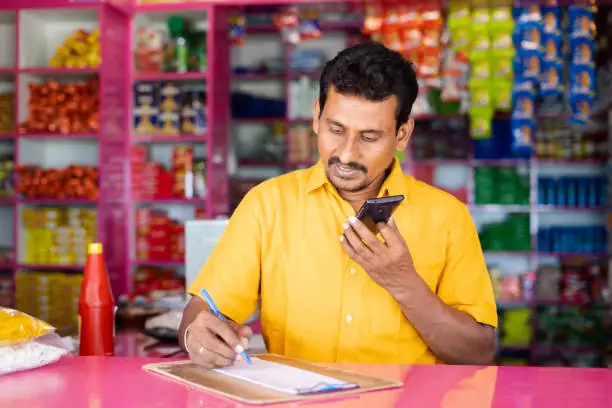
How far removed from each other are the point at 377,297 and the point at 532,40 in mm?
3743

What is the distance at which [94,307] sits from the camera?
1.90m

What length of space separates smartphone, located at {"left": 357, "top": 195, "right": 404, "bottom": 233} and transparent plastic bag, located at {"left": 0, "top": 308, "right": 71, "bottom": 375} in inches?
25.9

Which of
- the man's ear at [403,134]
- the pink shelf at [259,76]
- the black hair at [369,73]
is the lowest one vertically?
the man's ear at [403,134]

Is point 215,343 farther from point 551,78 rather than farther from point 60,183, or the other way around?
point 551,78

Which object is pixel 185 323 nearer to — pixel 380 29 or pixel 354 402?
pixel 354 402

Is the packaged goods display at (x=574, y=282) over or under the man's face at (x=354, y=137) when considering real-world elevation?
under

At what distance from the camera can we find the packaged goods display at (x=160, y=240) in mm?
5387

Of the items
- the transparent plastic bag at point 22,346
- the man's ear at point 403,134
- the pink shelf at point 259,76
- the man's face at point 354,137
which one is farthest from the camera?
the pink shelf at point 259,76

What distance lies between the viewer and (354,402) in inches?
45.3

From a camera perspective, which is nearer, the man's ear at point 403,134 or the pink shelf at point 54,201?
the man's ear at point 403,134

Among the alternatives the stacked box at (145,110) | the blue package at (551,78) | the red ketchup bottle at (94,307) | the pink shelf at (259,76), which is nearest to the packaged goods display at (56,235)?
the stacked box at (145,110)

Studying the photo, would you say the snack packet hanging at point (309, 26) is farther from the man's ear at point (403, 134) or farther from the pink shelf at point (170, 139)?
the man's ear at point (403, 134)

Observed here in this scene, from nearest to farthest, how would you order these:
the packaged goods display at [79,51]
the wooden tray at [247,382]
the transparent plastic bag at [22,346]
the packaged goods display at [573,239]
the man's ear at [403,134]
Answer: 1. the wooden tray at [247,382]
2. the transparent plastic bag at [22,346]
3. the man's ear at [403,134]
4. the packaged goods display at [79,51]
5. the packaged goods display at [573,239]

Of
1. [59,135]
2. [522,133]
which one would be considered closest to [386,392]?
[522,133]
